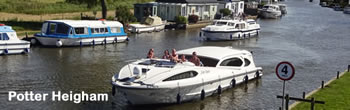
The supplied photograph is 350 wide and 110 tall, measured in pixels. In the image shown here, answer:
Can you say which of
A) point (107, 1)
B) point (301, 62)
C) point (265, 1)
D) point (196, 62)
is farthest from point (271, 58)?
point (265, 1)

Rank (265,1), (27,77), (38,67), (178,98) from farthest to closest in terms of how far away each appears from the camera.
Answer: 1. (265,1)
2. (38,67)
3. (27,77)
4. (178,98)

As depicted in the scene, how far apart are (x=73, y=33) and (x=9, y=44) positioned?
767 centimetres

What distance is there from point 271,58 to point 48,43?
70.6 feet

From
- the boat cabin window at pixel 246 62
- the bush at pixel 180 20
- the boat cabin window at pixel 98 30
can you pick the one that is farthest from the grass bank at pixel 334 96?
the bush at pixel 180 20

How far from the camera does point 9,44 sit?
36625 mm

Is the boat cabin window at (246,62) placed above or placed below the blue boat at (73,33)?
below

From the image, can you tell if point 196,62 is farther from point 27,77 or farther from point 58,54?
point 58,54

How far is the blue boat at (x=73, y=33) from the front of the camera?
4225 cm

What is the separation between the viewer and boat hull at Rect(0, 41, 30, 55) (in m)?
36.2

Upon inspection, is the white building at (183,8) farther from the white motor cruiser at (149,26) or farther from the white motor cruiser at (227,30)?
the white motor cruiser at (227,30)

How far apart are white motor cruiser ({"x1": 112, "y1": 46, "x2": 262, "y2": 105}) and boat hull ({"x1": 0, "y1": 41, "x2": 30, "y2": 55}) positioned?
611 inches

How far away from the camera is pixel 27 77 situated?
94.9 feet

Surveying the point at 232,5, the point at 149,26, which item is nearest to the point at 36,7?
the point at 149,26

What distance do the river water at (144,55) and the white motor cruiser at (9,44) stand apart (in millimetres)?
701
